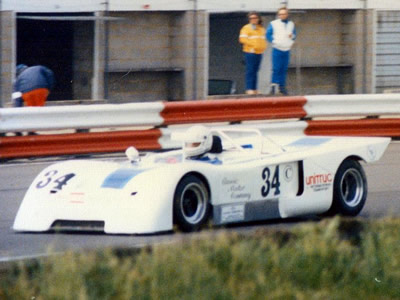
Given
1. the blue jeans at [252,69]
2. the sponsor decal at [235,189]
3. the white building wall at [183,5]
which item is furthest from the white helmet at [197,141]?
the blue jeans at [252,69]

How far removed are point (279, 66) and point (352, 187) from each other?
881 centimetres

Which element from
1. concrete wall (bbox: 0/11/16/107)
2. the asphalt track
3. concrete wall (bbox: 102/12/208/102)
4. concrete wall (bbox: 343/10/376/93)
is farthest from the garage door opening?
the asphalt track

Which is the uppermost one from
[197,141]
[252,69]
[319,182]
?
[252,69]

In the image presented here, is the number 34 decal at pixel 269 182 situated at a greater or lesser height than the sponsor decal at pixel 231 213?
greater

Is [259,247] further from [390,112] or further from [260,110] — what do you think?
[390,112]

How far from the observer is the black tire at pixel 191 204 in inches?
351

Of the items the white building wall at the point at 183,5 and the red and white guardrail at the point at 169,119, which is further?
the white building wall at the point at 183,5

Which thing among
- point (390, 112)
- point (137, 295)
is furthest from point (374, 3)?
point (137, 295)

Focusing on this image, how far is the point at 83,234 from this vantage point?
911 cm

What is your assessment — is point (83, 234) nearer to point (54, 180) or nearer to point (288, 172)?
point (54, 180)

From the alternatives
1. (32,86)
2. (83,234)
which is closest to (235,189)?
(83,234)

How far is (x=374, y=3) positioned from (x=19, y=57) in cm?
708

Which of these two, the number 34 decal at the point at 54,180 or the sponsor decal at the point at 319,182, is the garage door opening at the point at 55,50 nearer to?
the sponsor decal at the point at 319,182

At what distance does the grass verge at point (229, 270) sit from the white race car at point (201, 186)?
4.06ft
